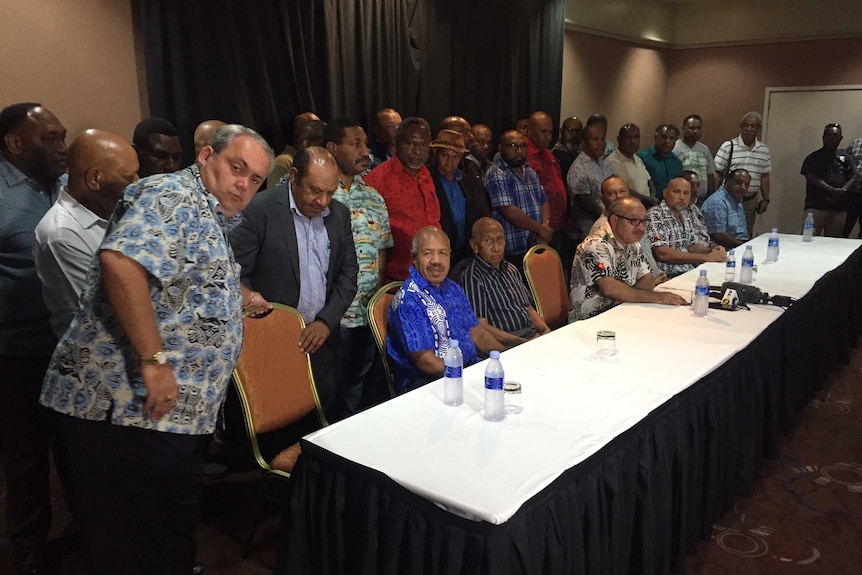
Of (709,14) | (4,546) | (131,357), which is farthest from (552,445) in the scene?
(709,14)

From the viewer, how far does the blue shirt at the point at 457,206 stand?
3.78 meters

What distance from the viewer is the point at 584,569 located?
62.5 inches

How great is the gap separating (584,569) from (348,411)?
5.44 ft

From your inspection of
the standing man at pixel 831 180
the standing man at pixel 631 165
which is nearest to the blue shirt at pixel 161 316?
the standing man at pixel 631 165

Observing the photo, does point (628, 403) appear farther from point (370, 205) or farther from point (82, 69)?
point (82, 69)

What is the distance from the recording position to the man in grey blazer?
236cm

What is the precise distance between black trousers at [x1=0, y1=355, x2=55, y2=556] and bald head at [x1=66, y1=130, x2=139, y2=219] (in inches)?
23.5

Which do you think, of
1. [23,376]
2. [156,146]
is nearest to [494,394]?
[23,376]

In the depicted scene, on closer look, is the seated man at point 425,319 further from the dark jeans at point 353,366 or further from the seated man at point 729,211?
the seated man at point 729,211

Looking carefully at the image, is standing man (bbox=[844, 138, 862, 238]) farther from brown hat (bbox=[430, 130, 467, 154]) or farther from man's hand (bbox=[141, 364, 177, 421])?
man's hand (bbox=[141, 364, 177, 421])

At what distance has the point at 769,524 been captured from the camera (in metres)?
2.45

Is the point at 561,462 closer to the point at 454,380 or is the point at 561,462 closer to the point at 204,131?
the point at 454,380

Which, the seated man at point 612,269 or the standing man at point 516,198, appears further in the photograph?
the standing man at point 516,198

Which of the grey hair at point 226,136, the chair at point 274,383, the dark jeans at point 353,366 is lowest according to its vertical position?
the dark jeans at point 353,366
